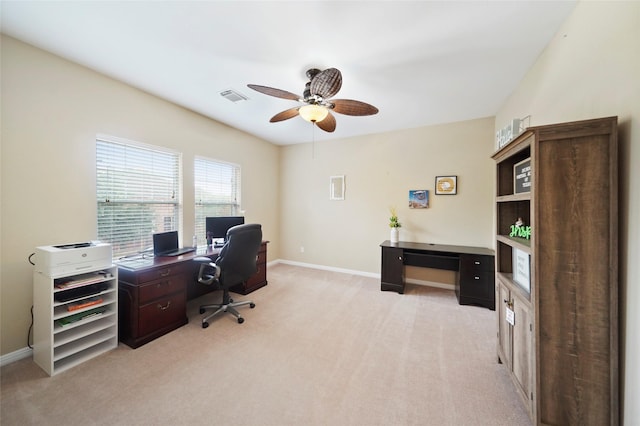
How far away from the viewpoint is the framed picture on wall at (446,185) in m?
3.75

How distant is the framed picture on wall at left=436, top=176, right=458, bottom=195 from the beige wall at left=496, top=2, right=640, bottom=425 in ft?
6.84

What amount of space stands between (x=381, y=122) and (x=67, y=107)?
3837 millimetres

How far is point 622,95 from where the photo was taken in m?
1.20

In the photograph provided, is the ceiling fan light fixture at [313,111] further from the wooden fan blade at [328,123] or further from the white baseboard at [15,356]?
the white baseboard at [15,356]

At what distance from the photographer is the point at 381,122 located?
149 inches

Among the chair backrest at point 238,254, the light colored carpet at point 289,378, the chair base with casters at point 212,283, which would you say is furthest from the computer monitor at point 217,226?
the light colored carpet at point 289,378

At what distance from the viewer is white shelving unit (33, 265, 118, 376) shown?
1.83 m

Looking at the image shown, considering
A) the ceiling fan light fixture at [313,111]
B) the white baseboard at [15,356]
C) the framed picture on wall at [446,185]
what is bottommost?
the white baseboard at [15,356]

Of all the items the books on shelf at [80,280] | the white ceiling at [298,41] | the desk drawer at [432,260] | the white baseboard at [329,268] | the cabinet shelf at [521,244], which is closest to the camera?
the cabinet shelf at [521,244]

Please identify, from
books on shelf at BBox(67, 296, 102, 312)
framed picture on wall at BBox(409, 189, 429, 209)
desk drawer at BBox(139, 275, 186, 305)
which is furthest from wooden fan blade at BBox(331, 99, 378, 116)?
books on shelf at BBox(67, 296, 102, 312)

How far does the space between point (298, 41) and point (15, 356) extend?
142 inches

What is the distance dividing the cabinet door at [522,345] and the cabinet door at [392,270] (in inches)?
77.3

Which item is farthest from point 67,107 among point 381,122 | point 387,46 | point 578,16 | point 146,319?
point 578,16

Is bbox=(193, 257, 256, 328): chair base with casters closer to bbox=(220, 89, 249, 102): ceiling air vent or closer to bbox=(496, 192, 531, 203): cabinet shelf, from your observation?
bbox=(220, 89, 249, 102): ceiling air vent
